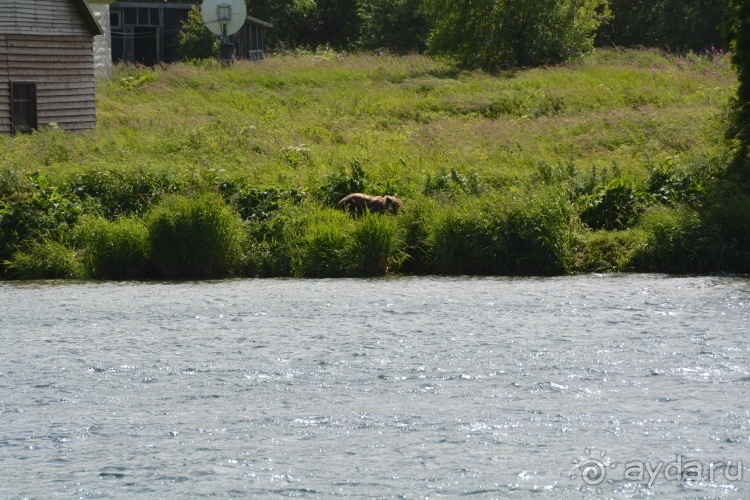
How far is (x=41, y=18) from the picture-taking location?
25.1 metres

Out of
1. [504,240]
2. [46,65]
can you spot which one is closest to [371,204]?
[504,240]

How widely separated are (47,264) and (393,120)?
10.6 m

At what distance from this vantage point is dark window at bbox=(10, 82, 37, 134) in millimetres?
24609

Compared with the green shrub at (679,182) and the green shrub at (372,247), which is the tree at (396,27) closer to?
the green shrub at (679,182)

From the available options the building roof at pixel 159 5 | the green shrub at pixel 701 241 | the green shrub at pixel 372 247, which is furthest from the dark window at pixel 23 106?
the building roof at pixel 159 5

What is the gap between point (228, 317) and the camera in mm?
12445

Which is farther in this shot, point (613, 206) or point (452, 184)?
point (452, 184)

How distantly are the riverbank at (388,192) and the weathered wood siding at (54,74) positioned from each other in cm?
163

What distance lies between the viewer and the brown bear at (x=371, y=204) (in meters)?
16.9

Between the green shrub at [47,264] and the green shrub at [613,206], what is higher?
the green shrub at [613,206]

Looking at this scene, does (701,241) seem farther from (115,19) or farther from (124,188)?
(115,19)

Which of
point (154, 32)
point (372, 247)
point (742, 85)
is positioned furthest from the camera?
point (154, 32)

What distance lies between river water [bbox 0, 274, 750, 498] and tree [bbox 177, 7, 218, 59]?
32.8 meters

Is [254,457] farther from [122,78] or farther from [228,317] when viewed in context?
[122,78]
